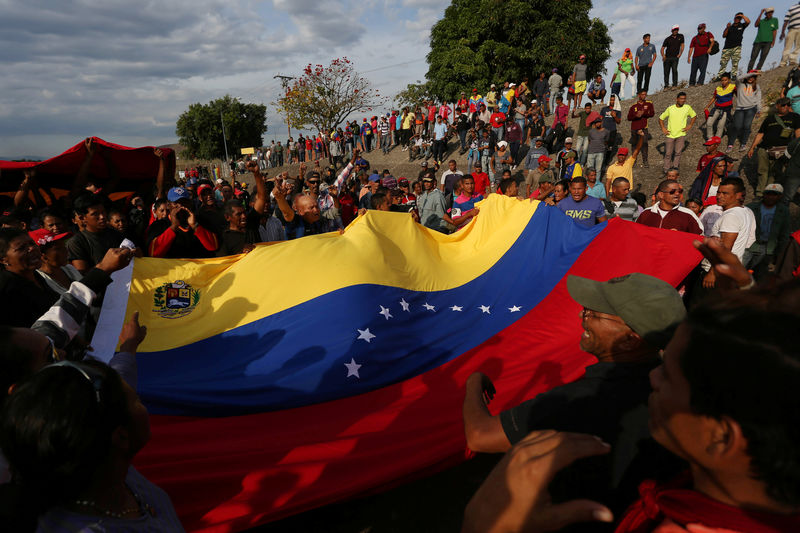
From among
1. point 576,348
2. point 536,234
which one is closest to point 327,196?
point 536,234

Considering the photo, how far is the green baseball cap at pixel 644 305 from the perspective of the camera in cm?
149

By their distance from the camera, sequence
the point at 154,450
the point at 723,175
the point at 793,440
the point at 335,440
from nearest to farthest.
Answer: the point at 793,440 < the point at 154,450 < the point at 335,440 < the point at 723,175

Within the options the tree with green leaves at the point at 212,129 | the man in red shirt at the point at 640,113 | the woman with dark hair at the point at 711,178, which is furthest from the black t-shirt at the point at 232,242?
the tree with green leaves at the point at 212,129

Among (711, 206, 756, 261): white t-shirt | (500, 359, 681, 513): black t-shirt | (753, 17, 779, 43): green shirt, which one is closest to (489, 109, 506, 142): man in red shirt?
(753, 17, 779, 43): green shirt

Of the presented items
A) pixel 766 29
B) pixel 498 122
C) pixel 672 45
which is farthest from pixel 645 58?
pixel 498 122

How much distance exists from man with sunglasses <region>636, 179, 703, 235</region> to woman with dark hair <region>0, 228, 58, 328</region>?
6304mm

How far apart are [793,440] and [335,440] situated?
250 centimetres

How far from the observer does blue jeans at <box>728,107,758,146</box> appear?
10501 mm

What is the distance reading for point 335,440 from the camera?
276 cm

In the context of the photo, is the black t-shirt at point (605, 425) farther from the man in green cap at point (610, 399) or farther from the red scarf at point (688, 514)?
the red scarf at point (688, 514)

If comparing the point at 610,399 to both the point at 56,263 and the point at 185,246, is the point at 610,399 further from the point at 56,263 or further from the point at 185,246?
the point at 185,246

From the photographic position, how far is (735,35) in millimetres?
12805

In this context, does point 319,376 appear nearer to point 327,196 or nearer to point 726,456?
point 726,456

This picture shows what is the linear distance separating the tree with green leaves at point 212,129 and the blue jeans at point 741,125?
183ft
